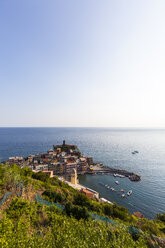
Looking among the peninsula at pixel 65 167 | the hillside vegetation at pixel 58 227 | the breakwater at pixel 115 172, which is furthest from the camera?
the peninsula at pixel 65 167

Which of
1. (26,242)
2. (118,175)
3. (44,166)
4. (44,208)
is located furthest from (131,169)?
(26,242)

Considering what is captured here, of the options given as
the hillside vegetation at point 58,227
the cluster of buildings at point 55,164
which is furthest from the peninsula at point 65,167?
the hillside vegetation at point 58,227

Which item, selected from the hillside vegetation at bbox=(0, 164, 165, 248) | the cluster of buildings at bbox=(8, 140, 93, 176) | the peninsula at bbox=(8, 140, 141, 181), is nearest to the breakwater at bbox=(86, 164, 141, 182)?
the peninsula at bbox=(8, 140, 141, 181)

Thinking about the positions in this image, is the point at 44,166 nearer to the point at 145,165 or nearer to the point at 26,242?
the point at 26,242

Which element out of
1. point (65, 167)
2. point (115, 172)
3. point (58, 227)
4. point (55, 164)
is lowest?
point (115, 172)

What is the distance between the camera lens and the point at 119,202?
104 feet

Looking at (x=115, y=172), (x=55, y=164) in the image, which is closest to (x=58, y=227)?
(x=55, y=164)

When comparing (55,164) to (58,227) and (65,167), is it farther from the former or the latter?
(58,227)

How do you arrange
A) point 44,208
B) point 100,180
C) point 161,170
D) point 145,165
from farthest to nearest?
point 145,165, point 161,170, point 100,180, point 44,208

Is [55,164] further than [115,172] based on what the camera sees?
No

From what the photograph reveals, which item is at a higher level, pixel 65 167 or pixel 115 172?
pixel 65 167

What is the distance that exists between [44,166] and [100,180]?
74.5 feet

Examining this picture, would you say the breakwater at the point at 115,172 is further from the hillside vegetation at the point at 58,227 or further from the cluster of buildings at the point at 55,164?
the hillside vegetation at the point at 58,227

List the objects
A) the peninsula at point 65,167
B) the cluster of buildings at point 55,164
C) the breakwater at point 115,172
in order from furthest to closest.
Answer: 1. the cluster of buildings at point 55,164
2. the peninsula at point 65,167
3. the breakwater at point 115,172
